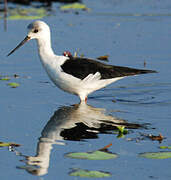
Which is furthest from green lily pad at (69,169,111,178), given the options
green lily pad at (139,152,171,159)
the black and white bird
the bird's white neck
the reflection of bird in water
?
the bird's white neck

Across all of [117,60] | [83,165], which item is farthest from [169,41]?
[83,165]

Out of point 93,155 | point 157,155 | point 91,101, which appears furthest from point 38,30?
point 157,155

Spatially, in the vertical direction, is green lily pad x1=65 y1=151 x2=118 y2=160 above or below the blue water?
below

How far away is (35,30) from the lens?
9.63 metres

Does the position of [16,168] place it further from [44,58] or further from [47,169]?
[44,58]

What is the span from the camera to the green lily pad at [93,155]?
6.60 meters

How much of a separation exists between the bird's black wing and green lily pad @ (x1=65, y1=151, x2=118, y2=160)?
2.79 metres

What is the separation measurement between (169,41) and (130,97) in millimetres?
4397

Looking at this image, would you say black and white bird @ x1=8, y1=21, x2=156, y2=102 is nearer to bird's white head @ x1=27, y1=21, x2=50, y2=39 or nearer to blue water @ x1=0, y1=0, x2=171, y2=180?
bird's white head @ x1=27, y1=21, x2=50, y2=39

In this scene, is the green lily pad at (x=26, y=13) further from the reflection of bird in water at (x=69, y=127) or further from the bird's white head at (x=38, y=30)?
the reflection of bird in water at (x=69, y=127)

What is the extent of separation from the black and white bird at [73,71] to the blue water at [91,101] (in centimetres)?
36

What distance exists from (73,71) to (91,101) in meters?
0.83

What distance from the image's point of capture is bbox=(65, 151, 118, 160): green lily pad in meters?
6.60

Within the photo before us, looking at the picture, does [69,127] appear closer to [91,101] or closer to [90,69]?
[90,69]
